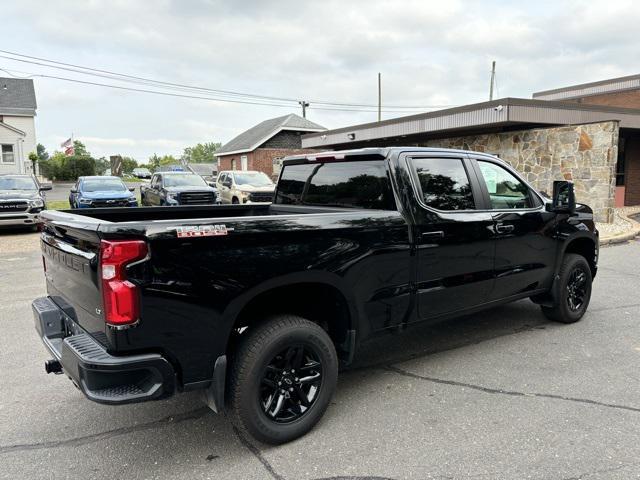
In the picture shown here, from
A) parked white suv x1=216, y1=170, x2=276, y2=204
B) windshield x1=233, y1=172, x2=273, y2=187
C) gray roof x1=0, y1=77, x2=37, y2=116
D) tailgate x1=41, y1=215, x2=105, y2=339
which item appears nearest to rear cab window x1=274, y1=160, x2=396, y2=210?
tailgate x1=41, y1=215, x2=105, y2=339

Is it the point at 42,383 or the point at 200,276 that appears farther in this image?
the point at 42,383

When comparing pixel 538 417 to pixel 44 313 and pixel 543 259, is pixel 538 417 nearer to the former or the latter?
pixel 543 259

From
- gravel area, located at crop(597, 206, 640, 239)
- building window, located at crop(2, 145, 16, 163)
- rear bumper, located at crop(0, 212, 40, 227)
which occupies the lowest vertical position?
gravel area, located at crop(597, 206, 640, 239)

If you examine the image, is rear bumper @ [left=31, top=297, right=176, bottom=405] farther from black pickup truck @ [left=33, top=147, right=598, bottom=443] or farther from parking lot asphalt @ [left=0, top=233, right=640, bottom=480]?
parking lot asphalt @ [left=0, top=233, right=640, bottom=480]

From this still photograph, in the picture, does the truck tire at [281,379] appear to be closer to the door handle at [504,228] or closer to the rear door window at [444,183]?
the rear door window at [444,183]

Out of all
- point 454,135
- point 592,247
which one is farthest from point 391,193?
point 454,135

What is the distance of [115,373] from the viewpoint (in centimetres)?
252

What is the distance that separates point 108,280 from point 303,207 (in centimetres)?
231

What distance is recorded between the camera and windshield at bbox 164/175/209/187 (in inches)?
718

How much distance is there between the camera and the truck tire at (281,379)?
9.55 feet

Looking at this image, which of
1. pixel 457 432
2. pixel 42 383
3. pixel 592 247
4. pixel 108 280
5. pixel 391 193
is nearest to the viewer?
pixel 108 280

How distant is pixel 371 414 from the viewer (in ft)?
11.5

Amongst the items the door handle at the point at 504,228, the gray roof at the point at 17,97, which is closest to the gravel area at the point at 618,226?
the door handle at the point at 504,228

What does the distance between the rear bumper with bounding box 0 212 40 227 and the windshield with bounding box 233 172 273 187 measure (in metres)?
7.59
